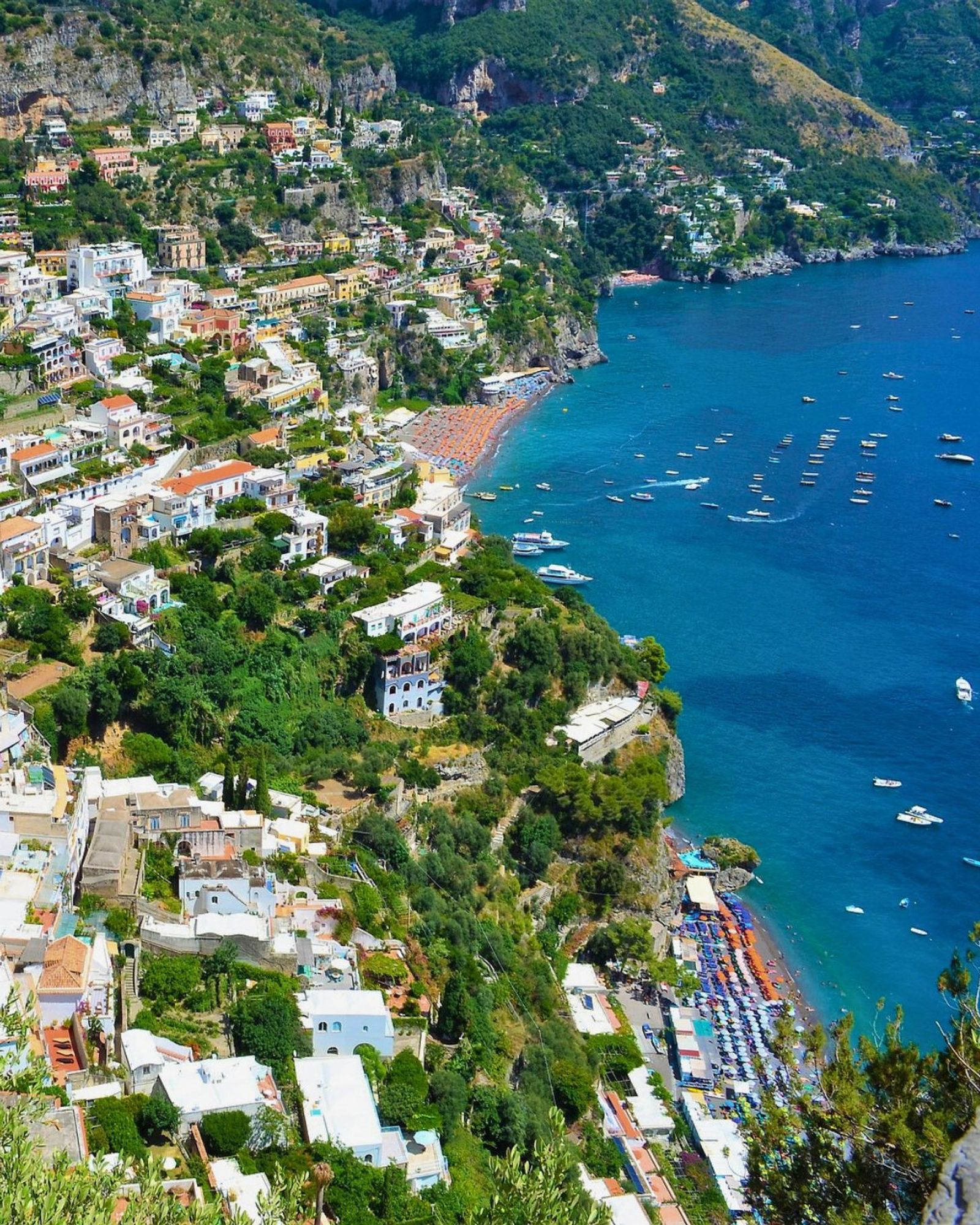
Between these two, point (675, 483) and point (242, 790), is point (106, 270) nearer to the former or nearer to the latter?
point (675, 483)

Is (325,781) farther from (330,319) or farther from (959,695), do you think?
(330,319)

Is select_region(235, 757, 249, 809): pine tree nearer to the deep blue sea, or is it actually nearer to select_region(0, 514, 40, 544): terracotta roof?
select_region(0, 514, 40, 544): terracotta roof

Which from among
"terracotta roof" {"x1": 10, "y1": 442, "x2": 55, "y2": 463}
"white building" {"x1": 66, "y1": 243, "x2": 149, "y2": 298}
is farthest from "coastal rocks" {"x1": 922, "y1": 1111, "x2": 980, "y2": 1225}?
"white building" {"x1": 66, "y1": 243, "x2": 149, "y2": 298}

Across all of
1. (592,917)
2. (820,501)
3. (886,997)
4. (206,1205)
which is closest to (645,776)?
(592,917)

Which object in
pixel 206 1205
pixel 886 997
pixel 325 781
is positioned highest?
pixel 206 1205

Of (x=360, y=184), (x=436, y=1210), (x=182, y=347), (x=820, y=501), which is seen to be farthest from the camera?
(x=360, y=184)

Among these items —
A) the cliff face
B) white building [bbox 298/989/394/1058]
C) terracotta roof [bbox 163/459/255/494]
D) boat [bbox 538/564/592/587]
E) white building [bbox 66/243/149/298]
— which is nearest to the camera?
white building [bbox 298/989/394/1058]

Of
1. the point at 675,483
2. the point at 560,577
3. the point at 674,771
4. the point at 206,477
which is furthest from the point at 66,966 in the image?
the point at 675,483
